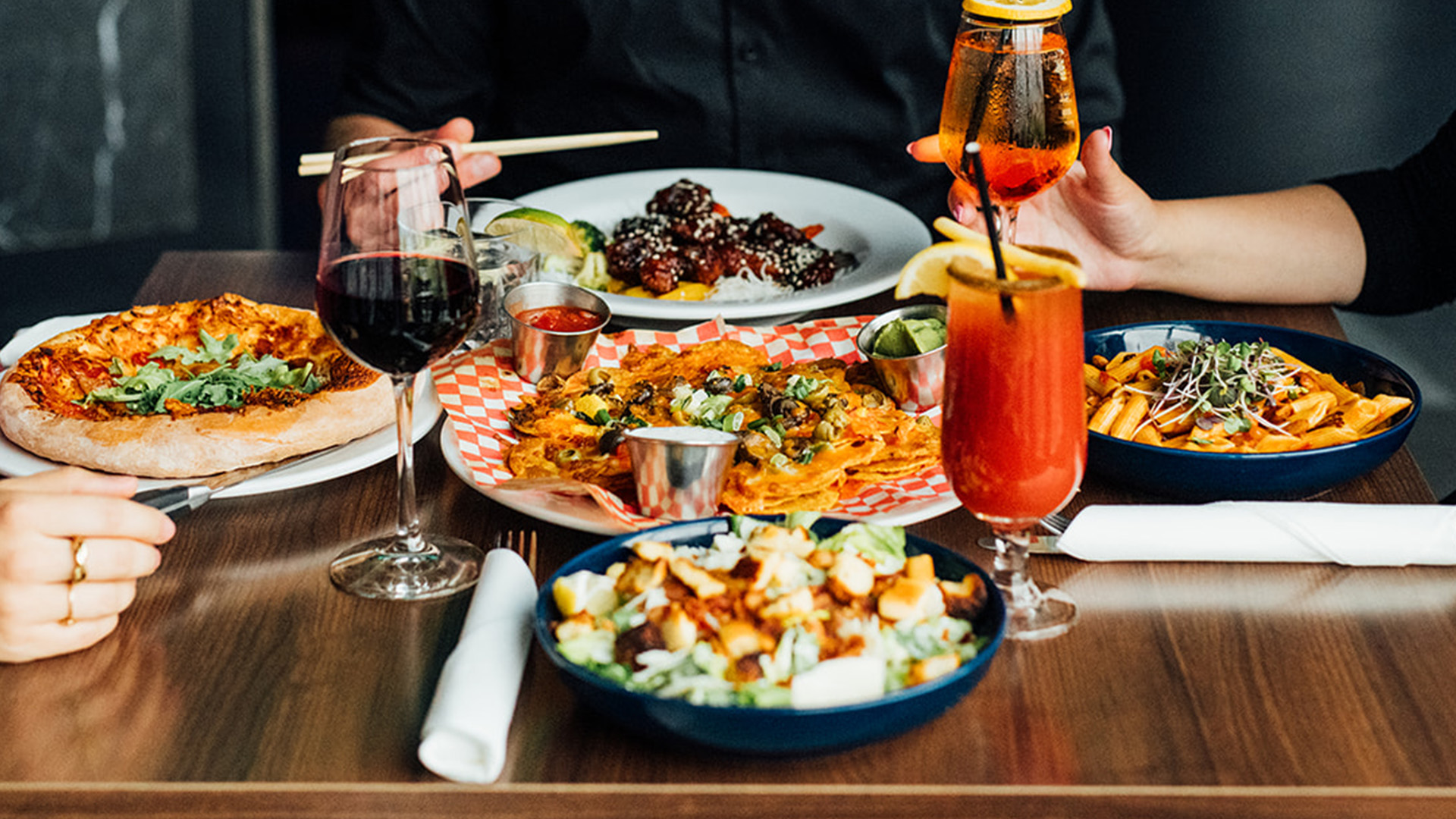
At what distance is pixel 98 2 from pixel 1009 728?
4935mm

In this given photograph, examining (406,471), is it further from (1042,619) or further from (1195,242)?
(1195,242)

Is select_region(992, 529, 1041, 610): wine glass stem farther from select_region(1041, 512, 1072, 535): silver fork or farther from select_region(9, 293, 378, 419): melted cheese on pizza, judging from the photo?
select_region(9, 293, 378, 419): melted cheese on pizza

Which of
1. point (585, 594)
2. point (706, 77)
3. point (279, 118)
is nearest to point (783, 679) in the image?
point (585, 594)

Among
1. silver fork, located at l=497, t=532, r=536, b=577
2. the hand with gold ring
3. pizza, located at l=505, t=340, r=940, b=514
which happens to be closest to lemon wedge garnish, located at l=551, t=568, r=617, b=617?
silver fork, located at l=497, t=532, r=536, b=577

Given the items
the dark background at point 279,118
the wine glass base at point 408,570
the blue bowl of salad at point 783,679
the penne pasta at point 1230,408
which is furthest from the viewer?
the dark background at point 279,118

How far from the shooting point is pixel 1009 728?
1079mm

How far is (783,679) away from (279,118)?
5563 mm

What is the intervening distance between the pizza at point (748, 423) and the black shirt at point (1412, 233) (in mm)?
1071

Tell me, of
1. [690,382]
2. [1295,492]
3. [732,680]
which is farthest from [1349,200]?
[732,680]

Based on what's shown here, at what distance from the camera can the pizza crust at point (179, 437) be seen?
1.49m

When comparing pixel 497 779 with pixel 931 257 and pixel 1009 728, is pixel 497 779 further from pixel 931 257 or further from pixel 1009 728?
pixel 931 257

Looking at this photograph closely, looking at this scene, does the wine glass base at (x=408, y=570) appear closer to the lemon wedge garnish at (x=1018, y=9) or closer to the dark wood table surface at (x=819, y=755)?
the dark wood table surface at (x=819, y=755)

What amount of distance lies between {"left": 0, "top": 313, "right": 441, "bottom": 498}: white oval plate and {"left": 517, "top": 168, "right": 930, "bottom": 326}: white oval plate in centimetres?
47

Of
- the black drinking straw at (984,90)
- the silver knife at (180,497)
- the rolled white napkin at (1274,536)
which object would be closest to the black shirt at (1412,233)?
the black drinking straw at (984,90)
